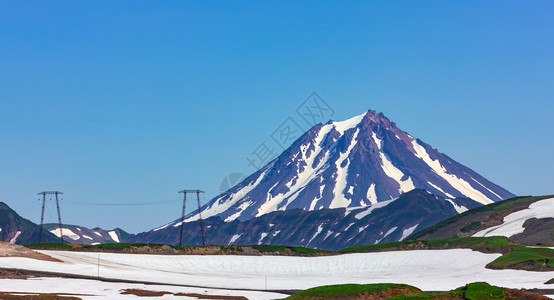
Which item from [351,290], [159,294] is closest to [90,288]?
[159,294]

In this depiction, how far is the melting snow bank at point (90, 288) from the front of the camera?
253 feet

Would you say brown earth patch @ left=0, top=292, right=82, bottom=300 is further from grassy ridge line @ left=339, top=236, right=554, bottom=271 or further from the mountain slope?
the mountain slope

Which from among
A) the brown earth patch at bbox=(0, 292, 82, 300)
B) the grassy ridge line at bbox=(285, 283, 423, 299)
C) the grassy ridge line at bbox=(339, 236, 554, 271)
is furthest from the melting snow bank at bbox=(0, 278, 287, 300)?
the grassy ridge line at bbox=(339, 236, 554, 271)

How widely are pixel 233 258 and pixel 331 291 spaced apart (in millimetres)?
74723

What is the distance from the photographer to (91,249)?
144m

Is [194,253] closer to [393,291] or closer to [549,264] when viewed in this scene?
[549,264]

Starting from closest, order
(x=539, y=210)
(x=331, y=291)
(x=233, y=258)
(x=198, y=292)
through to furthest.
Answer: (x=331, y=291)
(x=198, y=292)
(x=233, y=258)
(x=539, y=210)

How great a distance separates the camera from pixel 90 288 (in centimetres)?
8306

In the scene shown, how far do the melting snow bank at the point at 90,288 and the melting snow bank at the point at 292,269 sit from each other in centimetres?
1025

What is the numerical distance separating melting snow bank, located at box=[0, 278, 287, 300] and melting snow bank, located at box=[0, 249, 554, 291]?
10.2m

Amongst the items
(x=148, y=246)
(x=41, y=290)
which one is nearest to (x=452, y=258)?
(x=148, y=246)

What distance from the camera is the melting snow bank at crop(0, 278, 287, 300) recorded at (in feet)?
253

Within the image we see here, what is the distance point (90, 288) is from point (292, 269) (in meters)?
56.0

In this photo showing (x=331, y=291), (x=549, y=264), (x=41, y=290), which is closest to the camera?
(x=331, y=291)
